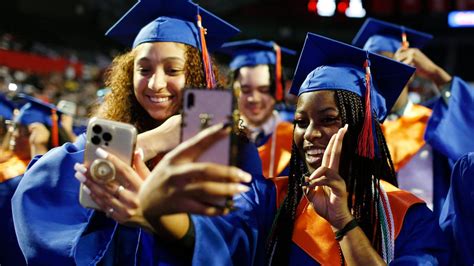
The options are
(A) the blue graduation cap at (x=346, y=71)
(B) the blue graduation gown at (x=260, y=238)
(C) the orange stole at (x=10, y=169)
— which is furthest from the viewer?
(C) the orange stole at (x=10, y=169)

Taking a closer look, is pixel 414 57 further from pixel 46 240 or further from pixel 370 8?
pixel 370 8

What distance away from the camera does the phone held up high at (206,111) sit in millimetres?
1133

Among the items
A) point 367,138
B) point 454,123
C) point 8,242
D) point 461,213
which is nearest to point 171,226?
point 367,138

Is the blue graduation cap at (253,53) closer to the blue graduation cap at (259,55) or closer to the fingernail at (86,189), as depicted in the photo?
the blue graduation cap at (259,55)

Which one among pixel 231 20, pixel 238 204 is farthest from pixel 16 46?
pixel 238 204

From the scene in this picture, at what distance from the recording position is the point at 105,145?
4.07ft

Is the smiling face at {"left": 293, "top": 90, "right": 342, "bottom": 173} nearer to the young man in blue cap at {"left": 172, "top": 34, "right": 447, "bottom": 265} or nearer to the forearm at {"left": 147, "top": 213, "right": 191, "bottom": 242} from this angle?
the young man in blue cap at {"left": 172, "top": 34, "right": 447, "bottom": 265}

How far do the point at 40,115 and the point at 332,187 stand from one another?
8.68ft

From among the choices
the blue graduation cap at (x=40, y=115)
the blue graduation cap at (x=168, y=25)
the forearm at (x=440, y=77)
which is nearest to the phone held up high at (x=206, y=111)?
the blue graduation cap at (x=168, y=25)

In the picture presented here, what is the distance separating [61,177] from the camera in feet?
5.81

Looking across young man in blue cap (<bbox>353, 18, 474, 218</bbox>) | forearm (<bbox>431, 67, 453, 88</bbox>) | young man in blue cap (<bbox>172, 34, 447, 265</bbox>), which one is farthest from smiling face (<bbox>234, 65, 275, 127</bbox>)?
young man in blue cap (<bbox>172, 34, 447, 265</bbox>)

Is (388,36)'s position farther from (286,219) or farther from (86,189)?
(86,189)

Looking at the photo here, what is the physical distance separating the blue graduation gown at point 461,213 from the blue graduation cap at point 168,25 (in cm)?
98

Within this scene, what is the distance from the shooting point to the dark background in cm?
1634
